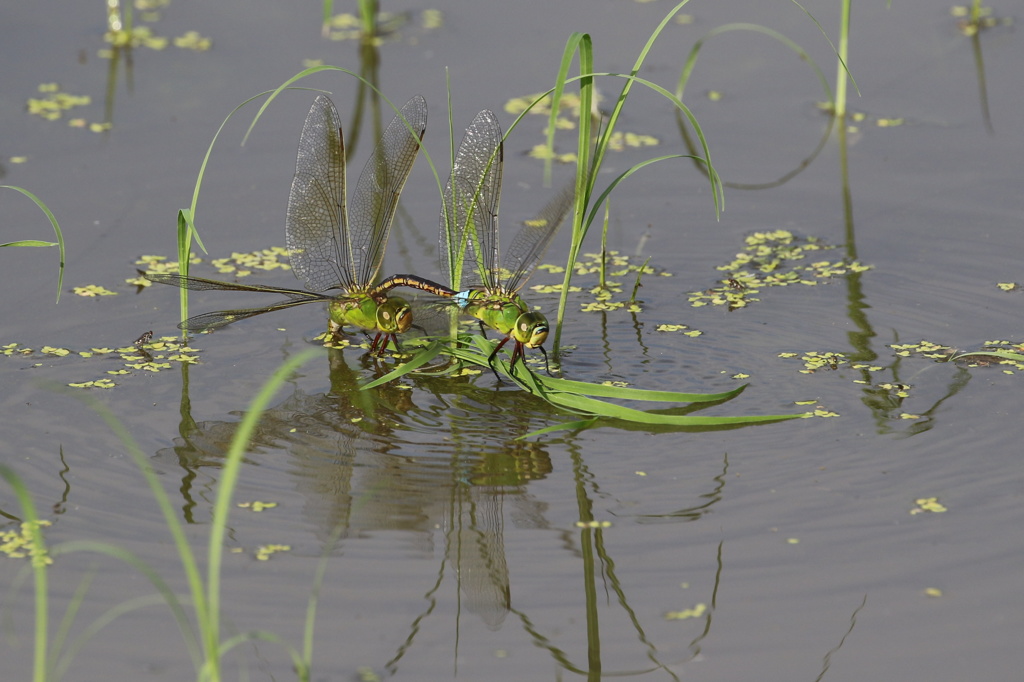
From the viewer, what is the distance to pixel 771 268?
532 centimetres

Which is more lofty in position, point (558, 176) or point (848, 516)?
point (558, 176)

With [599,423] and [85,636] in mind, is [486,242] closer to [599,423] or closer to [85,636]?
[599,423]

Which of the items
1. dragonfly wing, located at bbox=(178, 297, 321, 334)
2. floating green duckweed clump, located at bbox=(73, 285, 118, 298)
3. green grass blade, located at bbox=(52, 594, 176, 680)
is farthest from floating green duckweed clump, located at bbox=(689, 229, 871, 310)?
green grass blade, located at bbox=(52, 594, 176, 680)

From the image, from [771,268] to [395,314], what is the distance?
1851 mm

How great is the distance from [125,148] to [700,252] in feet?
10.7

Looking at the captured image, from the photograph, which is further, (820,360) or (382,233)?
(382,233)

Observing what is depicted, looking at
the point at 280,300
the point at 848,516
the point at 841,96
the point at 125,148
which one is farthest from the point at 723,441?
the point at 125,148

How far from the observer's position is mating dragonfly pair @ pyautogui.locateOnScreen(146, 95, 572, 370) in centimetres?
435

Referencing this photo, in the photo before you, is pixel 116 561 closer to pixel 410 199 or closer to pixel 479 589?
pixel 479 589

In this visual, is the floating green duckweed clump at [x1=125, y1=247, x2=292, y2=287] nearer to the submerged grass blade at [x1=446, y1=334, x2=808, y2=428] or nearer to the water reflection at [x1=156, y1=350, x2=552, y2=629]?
the water reflection at [x1=156, y1=350, x2=552, y2=629]

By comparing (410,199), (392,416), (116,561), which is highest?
(410,199)

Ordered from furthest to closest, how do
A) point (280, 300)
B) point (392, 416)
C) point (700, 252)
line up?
point (700, 252) → point (280, 300) → point (392, 416)

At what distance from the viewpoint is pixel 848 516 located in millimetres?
3533

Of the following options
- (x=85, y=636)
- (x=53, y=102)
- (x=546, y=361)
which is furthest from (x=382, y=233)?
(x=53, y=102)
